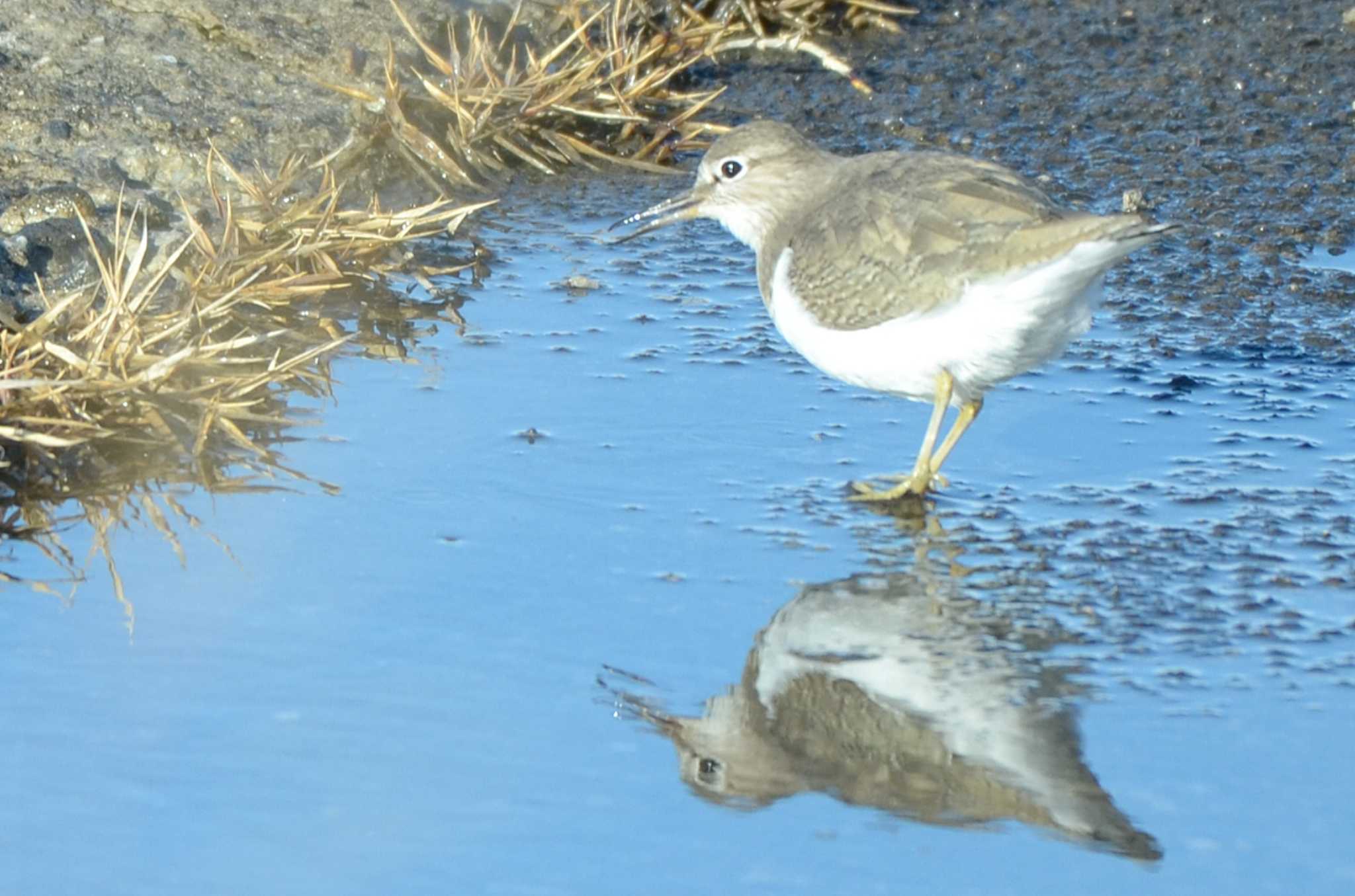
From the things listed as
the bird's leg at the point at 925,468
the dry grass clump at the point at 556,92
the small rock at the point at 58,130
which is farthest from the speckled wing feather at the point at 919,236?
the small rock at the point at 58,130

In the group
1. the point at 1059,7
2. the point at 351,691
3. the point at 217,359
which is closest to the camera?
the point at 351,691

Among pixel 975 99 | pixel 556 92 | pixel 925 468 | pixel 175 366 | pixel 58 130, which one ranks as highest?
pixel 975 99

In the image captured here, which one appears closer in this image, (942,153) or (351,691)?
(351,691)

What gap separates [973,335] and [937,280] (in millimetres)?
176

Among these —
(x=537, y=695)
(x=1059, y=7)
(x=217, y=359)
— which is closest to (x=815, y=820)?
(x=537, y=695)

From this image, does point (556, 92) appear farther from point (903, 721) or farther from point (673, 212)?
point (903, 721)

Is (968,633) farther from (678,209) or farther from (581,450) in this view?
(678,209)

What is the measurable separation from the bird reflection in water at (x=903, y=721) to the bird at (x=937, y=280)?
728 mm

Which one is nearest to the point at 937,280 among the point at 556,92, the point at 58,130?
the point at 556,92

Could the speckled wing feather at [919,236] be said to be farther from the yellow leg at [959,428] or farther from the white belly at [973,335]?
the yellow leg at [959,428]

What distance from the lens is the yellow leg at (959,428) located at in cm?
497

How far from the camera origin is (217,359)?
493 centimetres

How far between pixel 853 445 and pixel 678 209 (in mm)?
1123

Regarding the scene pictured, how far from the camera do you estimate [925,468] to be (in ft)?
15.9
